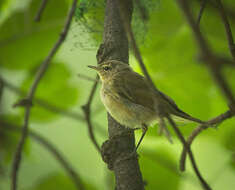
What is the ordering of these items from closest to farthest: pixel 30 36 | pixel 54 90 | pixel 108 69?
pixel 108 69 < pixel 30 36 < pixel 54 90

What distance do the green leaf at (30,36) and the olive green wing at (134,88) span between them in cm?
78

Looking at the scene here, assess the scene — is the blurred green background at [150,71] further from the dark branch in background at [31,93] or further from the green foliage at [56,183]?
the dark branch in background at [31,93]

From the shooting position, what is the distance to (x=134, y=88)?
2.92m

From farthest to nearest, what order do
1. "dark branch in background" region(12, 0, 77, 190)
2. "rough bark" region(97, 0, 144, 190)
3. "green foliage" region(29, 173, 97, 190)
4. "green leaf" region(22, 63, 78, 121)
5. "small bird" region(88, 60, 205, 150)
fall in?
"green leaf" region(22, 63, 78, 121) < "green foliage" region(29, 173, 97, 190) < "small bird" region(88, 60, 205, 150) < "dark branch in background" region(12, 0, 77, 190) < "rough bark" region(97, 0, 144, 190)

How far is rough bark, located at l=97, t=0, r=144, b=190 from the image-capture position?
6.34ft

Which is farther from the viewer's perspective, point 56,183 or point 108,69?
point 56,183

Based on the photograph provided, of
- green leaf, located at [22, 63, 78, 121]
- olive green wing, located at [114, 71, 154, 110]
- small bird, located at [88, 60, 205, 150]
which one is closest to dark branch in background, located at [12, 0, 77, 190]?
small bird, located at [88, 60, 205, 150]

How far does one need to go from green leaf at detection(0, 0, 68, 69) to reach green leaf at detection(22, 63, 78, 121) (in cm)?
17

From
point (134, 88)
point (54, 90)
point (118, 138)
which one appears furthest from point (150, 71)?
point (118, 138)

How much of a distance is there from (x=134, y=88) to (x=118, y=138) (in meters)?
0.83

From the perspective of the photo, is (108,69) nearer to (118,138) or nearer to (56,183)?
(118,138)

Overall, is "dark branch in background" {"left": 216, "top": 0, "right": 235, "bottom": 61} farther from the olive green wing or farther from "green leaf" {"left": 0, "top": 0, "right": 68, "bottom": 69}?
"green leaf" {"left": 0, "top": 0, "right": 68, "bottom": 69}

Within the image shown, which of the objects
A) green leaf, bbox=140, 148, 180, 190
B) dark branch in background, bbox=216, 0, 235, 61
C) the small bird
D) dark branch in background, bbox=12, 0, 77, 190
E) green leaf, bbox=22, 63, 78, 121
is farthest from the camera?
green leaf, bbox=22, 63, 78, 121

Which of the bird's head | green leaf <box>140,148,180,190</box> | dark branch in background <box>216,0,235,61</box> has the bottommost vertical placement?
green leaf <box>140,148,180,190</box>
